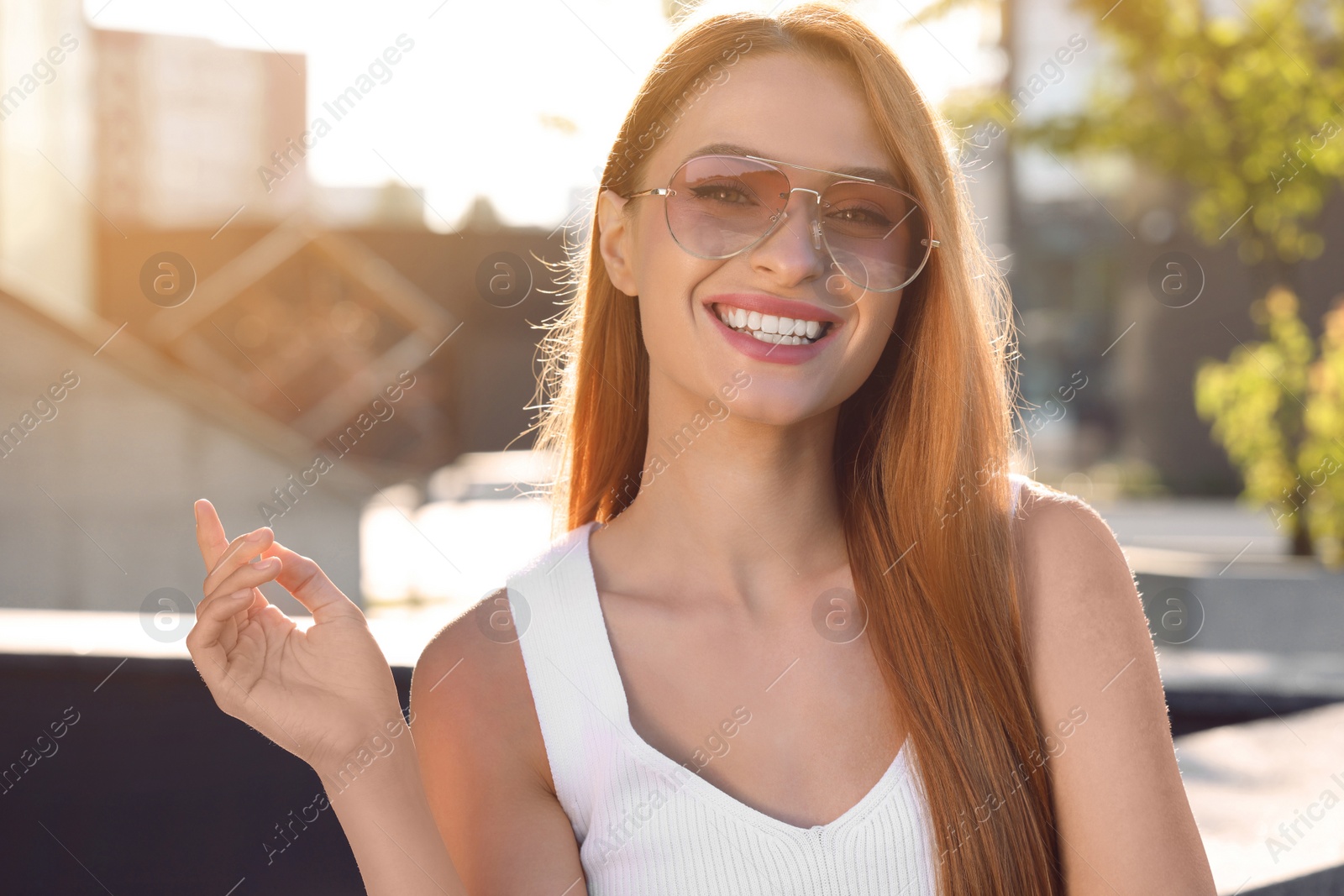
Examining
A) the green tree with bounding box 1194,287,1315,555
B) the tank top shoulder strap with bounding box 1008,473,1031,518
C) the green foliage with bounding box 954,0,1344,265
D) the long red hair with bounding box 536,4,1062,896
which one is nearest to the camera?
the long red hair with bounding box 536,4,1062,896

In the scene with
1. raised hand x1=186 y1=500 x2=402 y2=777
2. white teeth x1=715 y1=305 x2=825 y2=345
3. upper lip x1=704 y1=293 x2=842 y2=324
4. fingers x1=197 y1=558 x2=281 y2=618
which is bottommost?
raised hand x1=186 y1=500 x2=402 y2=777

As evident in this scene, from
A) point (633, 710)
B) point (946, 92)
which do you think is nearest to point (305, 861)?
point (633, 710)

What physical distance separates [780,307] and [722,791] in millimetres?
786

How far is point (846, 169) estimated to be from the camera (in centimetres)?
202

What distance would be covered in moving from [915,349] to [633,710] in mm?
833

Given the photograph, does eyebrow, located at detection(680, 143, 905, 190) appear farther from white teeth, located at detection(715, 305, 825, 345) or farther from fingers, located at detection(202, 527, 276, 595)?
fingers, located at detection(202, 527, 276, 595)

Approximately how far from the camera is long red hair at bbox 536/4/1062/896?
193 cm

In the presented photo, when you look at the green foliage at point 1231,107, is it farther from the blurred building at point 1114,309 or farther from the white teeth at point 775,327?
the white teeth at point 775,327

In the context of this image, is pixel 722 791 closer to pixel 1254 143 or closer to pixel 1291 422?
pixel 1291 422

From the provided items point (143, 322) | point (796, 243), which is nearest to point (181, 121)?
point (143, 322)

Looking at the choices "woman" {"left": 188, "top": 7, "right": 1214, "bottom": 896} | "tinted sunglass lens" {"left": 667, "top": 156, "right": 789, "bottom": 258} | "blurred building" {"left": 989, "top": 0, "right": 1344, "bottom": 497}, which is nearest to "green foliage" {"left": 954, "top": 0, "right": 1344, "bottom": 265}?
"blurred building" {"left": 989, "top": 0, "right": 1344, "bottom": 497}

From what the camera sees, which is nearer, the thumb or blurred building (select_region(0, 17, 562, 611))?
the thumb

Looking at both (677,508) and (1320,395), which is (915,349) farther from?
(1320,395)

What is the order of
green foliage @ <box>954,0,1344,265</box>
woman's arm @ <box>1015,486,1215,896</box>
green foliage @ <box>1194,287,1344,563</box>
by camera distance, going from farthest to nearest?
green foliage @ <box>954,0,1344,265</box> < green foliage @ <box>1194,287,1344,563</box> < woman's arm @ <box>1015,486,1215,896</box>
